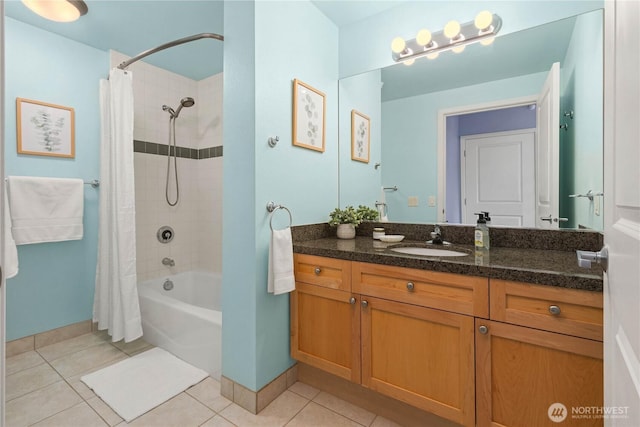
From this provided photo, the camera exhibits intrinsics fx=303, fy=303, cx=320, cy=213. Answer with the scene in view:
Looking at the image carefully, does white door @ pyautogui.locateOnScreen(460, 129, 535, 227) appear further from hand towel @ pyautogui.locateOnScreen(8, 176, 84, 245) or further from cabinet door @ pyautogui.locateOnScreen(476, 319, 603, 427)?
hand towel @ pyautogui.locateOnScreen(8, 176, 84, 245)

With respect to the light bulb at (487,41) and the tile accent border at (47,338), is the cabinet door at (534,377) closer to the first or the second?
the light bulb at (487,41)

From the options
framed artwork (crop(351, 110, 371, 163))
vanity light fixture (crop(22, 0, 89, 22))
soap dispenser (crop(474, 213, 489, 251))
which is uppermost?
vanity light fixture (crop(22, 0, 89, 22))

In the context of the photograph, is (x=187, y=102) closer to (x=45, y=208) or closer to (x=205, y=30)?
(x=205, y=30)

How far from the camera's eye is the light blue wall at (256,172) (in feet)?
5.24

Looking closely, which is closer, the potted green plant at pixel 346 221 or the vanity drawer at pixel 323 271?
the vanity drawer at pixel 323 271

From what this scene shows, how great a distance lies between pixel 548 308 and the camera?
1048 millimetres

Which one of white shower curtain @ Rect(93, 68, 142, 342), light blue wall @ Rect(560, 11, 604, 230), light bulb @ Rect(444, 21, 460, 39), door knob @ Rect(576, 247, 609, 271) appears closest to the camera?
door knob @ Rect(576, 247, 609, 271)

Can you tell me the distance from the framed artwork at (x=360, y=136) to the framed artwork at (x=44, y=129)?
2.16 metres

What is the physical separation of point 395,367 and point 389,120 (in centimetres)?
Result: 155

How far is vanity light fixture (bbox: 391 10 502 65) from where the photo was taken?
66.3 inches

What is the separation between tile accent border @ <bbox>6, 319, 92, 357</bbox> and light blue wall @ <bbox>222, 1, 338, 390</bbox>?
154cm

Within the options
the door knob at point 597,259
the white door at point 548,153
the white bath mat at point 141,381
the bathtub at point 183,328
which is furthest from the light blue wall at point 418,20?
the white bath mat at point 141,381

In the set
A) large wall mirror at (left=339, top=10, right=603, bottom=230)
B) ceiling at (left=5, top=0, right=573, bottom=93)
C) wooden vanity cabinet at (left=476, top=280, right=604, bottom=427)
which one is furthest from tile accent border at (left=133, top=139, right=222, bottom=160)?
wooden vanity cabinet at (left=476, top=280, right=604, bottom=427)

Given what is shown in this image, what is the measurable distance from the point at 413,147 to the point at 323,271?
1.07 metres
